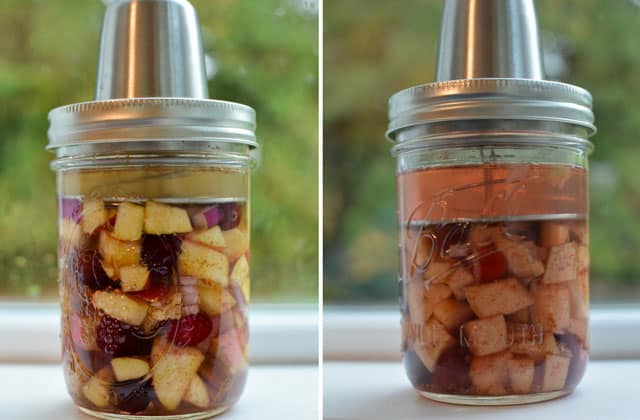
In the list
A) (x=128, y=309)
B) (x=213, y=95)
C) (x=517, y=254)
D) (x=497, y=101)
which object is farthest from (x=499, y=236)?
(x=213, y=95)

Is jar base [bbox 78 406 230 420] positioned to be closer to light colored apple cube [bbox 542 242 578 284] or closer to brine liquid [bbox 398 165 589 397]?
brine liquid [bbox 398 165 589 397]

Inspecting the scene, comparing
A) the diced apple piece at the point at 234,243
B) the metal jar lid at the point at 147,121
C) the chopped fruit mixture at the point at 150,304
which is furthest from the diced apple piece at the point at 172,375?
the metal jar lid at the point at 147,121

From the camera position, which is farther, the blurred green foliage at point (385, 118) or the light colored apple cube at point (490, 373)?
the blurred green foliage at point (385, 118)

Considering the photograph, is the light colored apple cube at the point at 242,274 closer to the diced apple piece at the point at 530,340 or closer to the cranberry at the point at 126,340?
the cranberry at the point at 126,340

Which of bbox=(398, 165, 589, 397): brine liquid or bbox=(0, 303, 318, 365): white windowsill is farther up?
bbox=(398, 165, 589, 397): brine liquid

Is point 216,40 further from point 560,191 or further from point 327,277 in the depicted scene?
point 560,191

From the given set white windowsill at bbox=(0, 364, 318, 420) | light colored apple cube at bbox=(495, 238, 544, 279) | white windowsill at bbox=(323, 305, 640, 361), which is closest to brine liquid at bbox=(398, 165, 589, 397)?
light colored apple cube at bbox=(495, 238, 544, 279)
